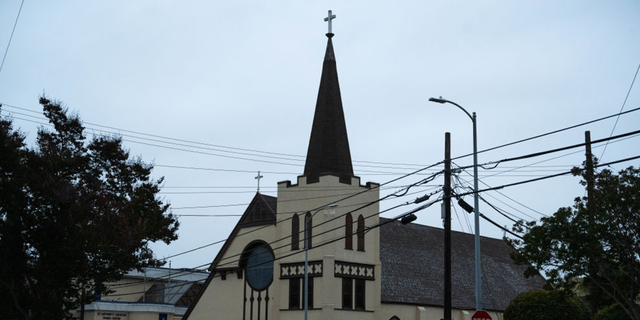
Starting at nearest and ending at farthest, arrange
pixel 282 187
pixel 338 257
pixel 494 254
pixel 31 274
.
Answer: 1. pixel 31 274
2. pixel 338 257
3. pixel 282 187
4. pixel 494 254

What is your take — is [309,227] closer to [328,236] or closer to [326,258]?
[328,236]

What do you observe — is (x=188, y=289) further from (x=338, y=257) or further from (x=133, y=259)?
(x=133, y=259)

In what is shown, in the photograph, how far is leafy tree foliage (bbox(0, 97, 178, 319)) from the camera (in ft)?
92.7

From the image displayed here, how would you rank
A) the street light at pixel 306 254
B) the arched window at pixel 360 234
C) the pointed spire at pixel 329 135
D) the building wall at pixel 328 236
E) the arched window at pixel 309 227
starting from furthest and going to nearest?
the pointed spire at pixel 329 135, the arched window at pixel 360 234, the arched window at pixel 309 227, the building wall at pixel 328 236, the street light at pixel 306 254

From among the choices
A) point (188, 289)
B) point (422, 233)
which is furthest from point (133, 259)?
point (188, 289)

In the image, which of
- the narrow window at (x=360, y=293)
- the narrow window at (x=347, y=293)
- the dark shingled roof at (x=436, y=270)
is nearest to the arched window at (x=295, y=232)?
the narrow window at (x=347, y=293)

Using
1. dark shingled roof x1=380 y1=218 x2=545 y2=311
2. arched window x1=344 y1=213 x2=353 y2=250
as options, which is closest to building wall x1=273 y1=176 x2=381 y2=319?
arched window x1=344 y1=213 x2=353 y2=250

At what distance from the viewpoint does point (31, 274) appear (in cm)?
2881

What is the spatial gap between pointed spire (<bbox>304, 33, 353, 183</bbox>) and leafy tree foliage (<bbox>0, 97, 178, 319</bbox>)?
12006 mm

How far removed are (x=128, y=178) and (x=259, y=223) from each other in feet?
39.3

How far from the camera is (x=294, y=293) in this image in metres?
40.0

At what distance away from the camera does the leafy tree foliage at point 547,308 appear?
1361 inches

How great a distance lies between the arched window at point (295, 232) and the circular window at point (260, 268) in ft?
6.96

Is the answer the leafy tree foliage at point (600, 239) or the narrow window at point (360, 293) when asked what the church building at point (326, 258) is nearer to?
the narrow window at point (360, 293)
